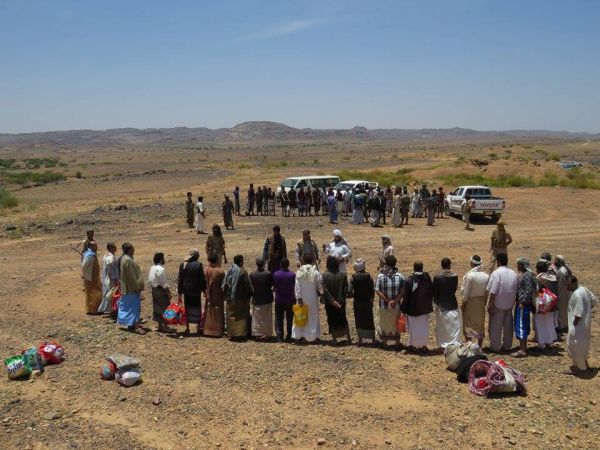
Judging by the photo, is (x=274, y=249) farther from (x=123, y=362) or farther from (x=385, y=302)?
(x=123, y=362)

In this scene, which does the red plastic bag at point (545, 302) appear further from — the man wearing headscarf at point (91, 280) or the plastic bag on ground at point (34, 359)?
the man wearing headscarf at point (91, 280)

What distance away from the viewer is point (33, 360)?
844 centimetres

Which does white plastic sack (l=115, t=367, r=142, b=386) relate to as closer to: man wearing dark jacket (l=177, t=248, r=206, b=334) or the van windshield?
man wearing dark jacket (l=177, t=248, r=206, b=334)

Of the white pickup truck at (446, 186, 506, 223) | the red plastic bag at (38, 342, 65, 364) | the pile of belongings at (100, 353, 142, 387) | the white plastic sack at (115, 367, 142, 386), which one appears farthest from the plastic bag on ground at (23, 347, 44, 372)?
the white pickup truck at (446, 186, 506, 223)

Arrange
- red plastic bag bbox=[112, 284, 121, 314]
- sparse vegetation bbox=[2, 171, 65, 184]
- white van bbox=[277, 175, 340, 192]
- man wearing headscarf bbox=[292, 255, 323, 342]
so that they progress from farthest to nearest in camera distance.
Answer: sparse vegetation bbox=[2, 171, 65, 184] → white van bbox=[277, 175, 340, 192] → red plastic bag bbox=[112, 284, 121, 314] → man wearing headscarf bbox=[292, 255, 323, 342]

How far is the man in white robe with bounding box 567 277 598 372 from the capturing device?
8084 mm

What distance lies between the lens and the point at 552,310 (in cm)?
898

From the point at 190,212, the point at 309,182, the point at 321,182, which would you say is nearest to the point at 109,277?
the point at 190,212

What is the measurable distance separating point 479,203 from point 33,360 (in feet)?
63.0

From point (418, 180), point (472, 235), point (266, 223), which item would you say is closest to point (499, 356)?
point (472, 235)

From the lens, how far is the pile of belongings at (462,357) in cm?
793

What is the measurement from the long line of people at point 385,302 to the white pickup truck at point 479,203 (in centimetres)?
1452

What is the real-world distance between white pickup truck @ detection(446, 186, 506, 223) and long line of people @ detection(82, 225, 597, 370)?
1452 centimetres

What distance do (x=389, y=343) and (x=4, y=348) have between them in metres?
6.05
